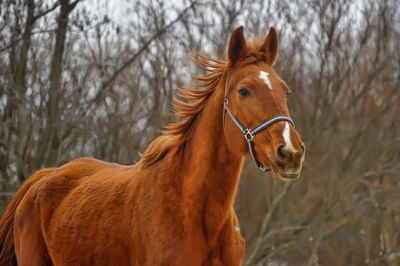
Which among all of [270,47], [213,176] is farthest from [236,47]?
[213,176]

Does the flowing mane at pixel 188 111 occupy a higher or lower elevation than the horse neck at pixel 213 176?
higher

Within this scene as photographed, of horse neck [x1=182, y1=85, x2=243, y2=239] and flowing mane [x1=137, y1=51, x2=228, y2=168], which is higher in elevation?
flowing mane [x1=137, y1=51, x2=228, y2=168]

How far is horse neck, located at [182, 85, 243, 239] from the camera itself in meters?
3.12

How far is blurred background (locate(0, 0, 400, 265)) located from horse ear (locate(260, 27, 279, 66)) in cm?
461

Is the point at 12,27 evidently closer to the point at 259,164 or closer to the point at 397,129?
the point at 259,164

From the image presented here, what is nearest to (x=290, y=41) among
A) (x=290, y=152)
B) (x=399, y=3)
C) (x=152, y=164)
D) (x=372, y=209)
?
(x=399, y=3)

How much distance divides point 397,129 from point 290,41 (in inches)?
167

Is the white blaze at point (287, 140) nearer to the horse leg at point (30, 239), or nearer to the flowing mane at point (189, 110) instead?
the flowing mane at point (189, 110)

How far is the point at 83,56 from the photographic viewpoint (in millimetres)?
8430

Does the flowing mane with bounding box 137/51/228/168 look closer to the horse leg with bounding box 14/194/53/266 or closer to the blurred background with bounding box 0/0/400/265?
the horse leg with bounding box 14/194/53/266

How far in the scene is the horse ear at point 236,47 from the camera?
124 inches

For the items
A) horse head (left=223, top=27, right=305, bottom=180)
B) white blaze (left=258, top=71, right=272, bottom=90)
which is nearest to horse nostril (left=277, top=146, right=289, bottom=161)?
horse head (left=223, top=27, right=305, bottom=180)

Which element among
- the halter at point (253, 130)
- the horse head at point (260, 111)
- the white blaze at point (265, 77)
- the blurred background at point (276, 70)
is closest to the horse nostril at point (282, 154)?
the horse head at point (260, 111)

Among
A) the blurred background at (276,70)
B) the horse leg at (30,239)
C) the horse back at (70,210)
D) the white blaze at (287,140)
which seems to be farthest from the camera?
the blurred background at (276,70)
